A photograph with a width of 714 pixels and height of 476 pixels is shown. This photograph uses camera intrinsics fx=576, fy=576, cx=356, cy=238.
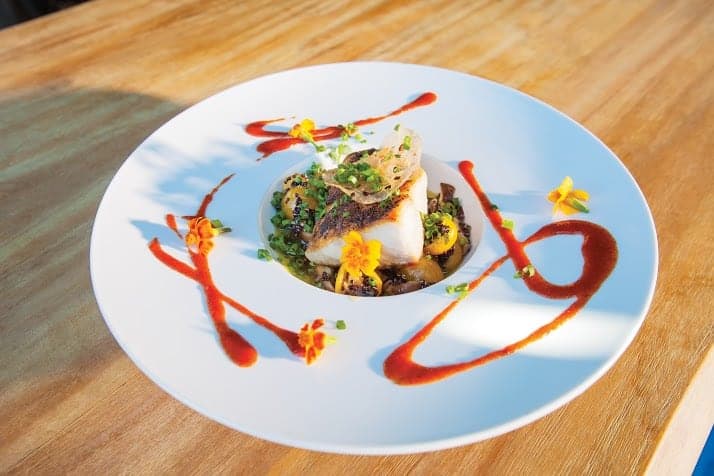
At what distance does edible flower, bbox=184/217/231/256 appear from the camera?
6.07 ft

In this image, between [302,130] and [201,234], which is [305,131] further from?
[201,234]

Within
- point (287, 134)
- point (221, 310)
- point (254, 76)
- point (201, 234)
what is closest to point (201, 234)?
point (201, 234)

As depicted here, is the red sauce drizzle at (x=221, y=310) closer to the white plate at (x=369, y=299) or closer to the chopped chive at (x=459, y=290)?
the white plate at (x=369, y=299)

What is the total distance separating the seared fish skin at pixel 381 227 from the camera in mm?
1940

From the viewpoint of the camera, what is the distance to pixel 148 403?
5.49 ft

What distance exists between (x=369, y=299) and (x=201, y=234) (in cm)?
60

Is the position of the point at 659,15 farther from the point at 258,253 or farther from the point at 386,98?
the point at 258,253

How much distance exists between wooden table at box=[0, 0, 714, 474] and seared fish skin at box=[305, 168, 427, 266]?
674 mm

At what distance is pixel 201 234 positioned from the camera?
1.87 metres

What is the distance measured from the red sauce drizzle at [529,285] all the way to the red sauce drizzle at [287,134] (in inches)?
22.7

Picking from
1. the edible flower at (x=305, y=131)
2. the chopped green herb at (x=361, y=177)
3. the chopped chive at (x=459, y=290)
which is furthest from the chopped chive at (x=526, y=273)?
the edible flower at (x=305, y=131)

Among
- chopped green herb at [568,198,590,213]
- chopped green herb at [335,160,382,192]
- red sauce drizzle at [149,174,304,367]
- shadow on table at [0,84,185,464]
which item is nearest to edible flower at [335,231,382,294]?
chopped green herb at [335,160,382,192]

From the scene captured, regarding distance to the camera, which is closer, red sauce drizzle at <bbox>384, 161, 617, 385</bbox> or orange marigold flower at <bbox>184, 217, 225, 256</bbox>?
red sauce drizzle at <bbox>384, 161, 617, 385</bbox>

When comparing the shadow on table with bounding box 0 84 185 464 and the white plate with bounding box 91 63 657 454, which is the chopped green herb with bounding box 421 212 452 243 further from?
the shadow on table with bounding box 0 84 185 464
